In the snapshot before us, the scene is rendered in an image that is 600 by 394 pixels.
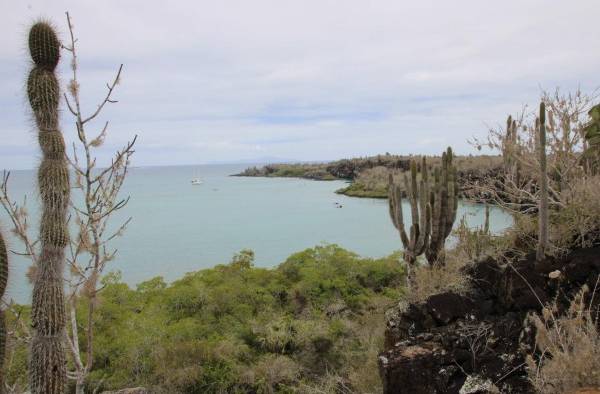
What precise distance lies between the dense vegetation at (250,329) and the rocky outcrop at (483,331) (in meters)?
1.71

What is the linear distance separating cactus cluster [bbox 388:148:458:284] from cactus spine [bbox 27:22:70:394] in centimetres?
551

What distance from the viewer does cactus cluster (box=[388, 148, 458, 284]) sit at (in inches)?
313

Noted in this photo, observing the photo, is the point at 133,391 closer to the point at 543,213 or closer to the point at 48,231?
the point at 48,231

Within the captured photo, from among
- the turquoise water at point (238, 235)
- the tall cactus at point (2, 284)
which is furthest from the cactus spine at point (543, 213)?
the turquoise water at point (238, 235)

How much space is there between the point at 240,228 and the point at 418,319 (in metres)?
21.2

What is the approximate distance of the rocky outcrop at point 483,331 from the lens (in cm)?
461

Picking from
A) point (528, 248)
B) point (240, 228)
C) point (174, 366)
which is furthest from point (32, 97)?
point (240, 228)

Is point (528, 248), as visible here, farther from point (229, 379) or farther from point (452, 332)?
point (229, 379)

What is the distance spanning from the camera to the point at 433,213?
8078 millimetres

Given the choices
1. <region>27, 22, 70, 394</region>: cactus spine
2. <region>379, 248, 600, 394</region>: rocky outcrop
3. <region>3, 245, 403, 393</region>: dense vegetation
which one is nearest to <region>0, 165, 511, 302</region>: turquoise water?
<region>3, 245, 403, 393</region>: dense vegetation

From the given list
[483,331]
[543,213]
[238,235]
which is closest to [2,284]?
[483,331]

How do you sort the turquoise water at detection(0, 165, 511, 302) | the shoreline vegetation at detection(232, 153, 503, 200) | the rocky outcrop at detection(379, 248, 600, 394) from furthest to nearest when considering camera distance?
the shoreline vegetation at detection(232, 153, 503, 200) → the turquoise water at detection(0, 165, 511, 302) → the rocky outcrop at detection(379, 248, 600, 394)

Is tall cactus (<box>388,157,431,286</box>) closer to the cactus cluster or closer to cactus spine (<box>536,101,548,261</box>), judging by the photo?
the cactus cluster

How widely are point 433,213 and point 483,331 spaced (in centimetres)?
320
